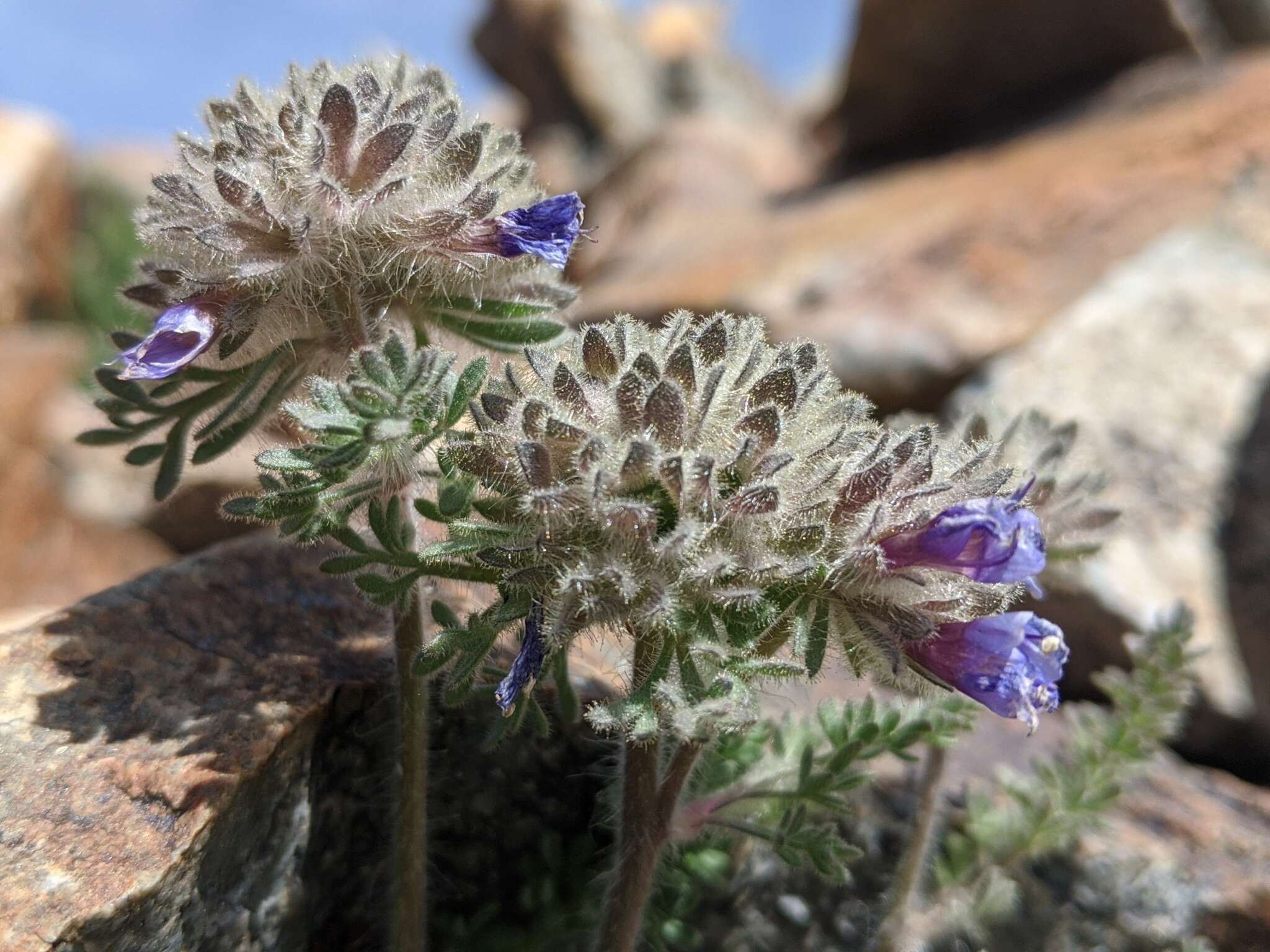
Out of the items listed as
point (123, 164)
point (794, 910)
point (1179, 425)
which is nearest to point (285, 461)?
point (794, 910)

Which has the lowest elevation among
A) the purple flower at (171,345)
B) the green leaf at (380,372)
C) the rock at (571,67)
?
the purple flower at (171,345)

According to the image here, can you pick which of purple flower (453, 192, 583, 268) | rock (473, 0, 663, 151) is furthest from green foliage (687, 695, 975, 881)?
rock (473, 0, 663, 151)

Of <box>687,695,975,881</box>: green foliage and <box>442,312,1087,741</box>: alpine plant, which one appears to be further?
<box>687,695,975,881</box>: green foliage

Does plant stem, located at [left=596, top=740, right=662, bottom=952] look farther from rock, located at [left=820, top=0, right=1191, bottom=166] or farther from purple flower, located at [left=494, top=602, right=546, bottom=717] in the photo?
rock, located at [left=820, top=0, right=1191, bottom=166]

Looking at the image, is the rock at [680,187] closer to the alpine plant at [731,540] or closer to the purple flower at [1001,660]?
the alpine plant at [731,540]

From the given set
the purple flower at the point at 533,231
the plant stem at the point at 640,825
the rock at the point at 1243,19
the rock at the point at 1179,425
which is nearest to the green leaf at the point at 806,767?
the plant stem at the point at 640,825

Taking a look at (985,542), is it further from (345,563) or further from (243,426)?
(243,426)
